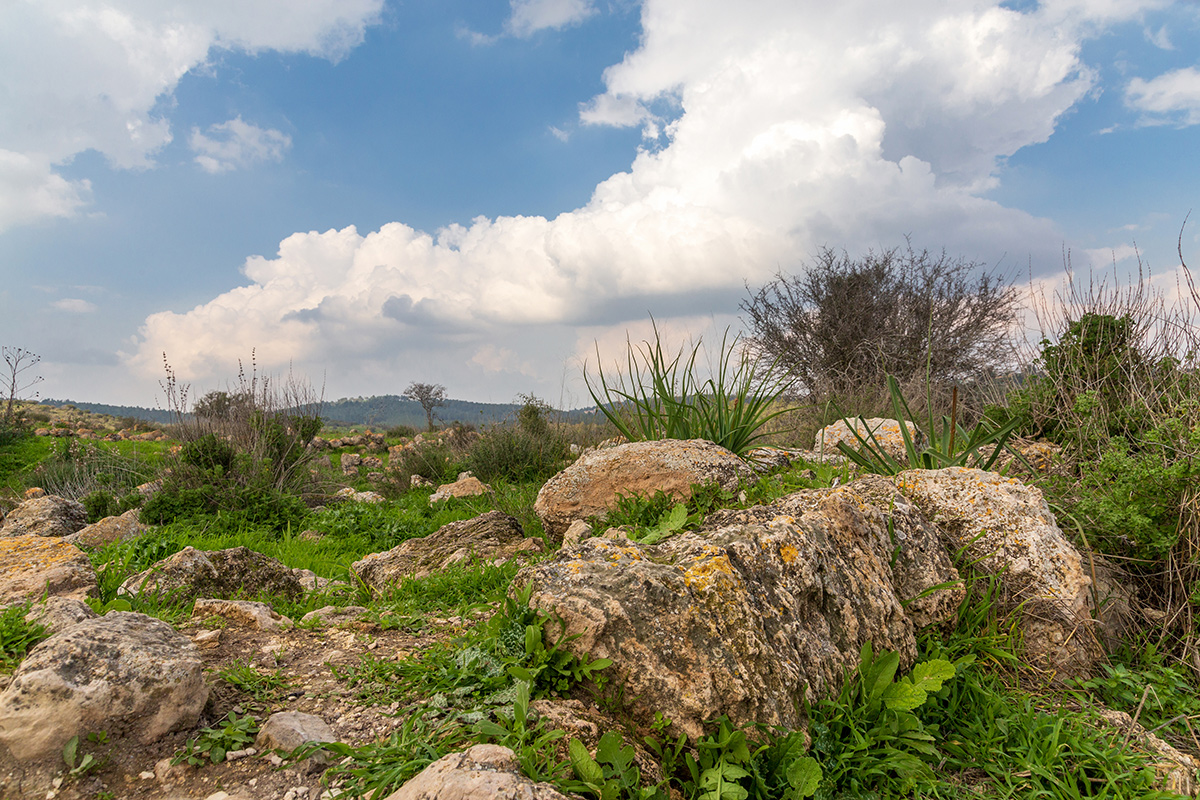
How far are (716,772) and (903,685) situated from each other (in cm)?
105

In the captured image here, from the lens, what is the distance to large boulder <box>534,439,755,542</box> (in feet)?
15.5

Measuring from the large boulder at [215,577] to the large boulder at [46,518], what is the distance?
3.93m

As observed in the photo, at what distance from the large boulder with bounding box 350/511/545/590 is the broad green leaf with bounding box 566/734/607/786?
9.55ft

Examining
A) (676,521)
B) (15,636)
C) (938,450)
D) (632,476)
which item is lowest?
(15,636)

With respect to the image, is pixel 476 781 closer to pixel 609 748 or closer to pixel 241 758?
pixel 609 748

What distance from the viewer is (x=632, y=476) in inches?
195

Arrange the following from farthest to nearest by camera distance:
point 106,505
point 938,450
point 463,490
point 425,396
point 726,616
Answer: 1. point 425,396
2. point 463,490
3. point 106,505
4. point 938,450
5. point 726,616

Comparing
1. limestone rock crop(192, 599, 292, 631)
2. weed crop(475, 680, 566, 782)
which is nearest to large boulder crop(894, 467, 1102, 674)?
weed crop(475, 680, 566, 782)

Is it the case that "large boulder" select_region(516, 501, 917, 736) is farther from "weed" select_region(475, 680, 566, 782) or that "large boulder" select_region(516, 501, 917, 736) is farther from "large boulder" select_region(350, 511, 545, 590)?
"large boulder" select_region(350, 511, 545, 590)

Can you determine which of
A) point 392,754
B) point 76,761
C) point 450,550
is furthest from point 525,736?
point 450,550

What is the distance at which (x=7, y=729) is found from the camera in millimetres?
1887

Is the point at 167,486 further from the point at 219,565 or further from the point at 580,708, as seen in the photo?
the point at 580,708

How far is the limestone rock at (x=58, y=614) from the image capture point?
2723 mm

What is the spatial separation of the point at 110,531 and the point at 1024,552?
8.97 meters
